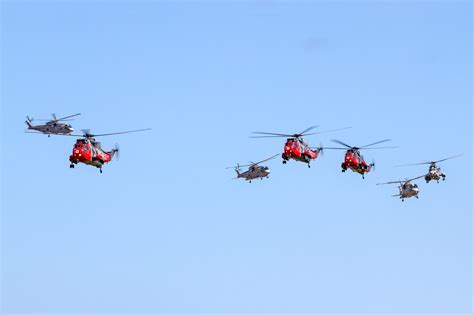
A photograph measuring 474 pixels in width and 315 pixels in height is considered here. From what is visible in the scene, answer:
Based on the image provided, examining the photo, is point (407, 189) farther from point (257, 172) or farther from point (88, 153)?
point (88, 153)

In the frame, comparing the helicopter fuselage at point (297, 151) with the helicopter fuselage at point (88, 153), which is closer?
the helicopter fuselage at point (88, 153)

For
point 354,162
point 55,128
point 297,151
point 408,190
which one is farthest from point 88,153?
point 408,190

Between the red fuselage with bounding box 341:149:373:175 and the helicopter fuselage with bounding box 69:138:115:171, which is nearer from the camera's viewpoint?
the helicopter fuselage with bounding box 69:138:115:171

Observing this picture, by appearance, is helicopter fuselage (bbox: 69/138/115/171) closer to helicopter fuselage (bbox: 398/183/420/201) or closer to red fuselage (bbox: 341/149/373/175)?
red fuselage (bbox: 341/149/373/175)

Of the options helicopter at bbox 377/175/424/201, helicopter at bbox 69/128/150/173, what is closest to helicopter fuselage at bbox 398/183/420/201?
helicopter at bbox 377/175/424/201

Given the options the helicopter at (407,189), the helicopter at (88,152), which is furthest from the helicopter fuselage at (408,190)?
the helicopter at (88,152)

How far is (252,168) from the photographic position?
525 ft

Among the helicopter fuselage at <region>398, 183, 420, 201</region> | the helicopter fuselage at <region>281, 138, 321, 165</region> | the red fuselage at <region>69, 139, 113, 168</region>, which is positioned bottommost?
the red fuselage at <region>69, 139, 113, 168</region>

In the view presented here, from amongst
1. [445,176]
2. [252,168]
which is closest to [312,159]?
[252,168]

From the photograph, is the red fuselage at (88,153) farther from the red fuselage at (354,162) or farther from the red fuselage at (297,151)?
the red fuselage at (354,162)

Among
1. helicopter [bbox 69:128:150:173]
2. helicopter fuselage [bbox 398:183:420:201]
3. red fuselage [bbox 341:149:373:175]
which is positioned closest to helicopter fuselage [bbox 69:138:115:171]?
helicopter [bbox 69:128:150:173]

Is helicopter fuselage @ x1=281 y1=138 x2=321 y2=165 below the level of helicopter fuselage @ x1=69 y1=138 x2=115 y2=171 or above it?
above

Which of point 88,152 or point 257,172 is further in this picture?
point 257,172

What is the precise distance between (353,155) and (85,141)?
125 ft
